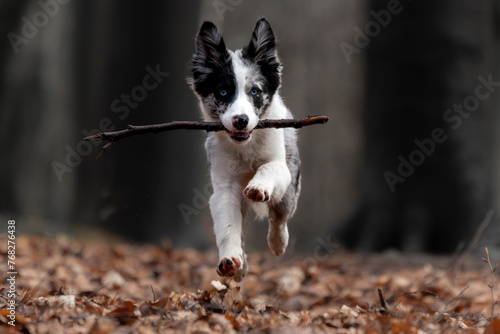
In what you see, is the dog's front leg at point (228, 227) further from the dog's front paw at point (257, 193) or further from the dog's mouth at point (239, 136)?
the dog's mouth at point (239, 136)

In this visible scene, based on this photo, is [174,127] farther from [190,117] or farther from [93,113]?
[93,113]

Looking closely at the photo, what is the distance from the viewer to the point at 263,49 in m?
4.14

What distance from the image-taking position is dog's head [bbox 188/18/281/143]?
12.8 feet

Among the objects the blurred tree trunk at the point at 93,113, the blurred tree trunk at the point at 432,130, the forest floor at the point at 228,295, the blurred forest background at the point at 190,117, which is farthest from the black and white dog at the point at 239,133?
the blurred tree trunk at the point at 432,130

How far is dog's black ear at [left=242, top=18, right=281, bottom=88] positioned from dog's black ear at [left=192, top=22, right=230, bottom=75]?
187mm

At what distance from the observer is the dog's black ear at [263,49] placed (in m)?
4.07

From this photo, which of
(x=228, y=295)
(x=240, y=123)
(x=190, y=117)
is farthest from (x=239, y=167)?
(x=190, y=117)

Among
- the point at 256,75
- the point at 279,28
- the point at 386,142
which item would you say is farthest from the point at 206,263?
the point at 279,28

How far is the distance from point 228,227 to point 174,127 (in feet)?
2.59

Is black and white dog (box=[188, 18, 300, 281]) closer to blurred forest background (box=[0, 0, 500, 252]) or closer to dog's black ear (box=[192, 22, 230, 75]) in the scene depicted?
dog's black ear (box=[192, 22, 230, 75])

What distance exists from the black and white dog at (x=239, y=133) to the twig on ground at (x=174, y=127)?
118 mm

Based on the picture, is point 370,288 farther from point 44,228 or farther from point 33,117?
point 33,117

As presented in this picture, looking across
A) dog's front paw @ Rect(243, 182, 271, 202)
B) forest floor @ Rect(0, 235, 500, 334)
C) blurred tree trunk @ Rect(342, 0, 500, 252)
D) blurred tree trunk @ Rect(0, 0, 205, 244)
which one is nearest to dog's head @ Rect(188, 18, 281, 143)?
dog's front paw @ Rect(243, 182, 271, 202)

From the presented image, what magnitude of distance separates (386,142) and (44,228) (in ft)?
20.7
